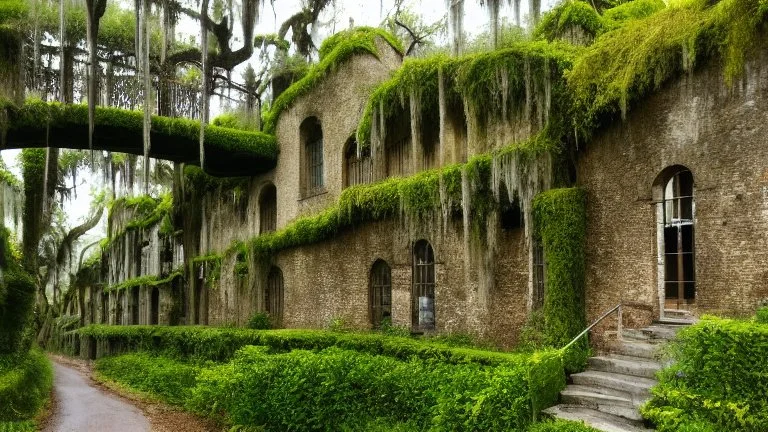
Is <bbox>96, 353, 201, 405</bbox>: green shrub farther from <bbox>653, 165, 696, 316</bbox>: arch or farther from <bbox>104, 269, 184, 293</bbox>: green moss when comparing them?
<bbox>653, 165, 696, 316</bbox>: arch

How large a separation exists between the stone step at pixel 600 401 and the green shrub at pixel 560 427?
73cm

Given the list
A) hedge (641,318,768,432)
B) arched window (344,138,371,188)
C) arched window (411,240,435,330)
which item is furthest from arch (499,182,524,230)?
arched window (344,138,371,188)

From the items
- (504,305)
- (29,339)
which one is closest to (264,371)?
(504,305)

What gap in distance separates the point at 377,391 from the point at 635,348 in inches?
175

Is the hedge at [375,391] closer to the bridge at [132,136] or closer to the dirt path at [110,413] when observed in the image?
the dirt path at [110,413]

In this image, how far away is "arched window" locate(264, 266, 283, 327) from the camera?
22.4 m

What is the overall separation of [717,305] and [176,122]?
16.5 meters

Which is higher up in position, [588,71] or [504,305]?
[588,71]

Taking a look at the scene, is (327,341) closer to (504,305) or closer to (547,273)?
(504,305)

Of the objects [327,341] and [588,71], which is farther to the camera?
[327,341]

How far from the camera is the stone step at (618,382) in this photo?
29.5 feet

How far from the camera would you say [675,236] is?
1483cm

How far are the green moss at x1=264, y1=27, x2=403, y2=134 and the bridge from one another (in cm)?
168

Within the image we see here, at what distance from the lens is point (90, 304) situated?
1720 inches
